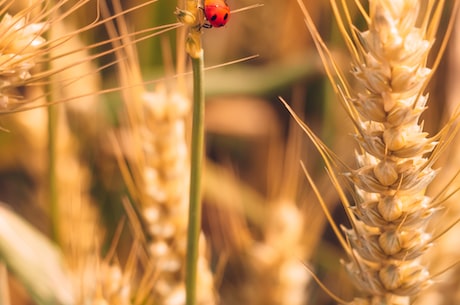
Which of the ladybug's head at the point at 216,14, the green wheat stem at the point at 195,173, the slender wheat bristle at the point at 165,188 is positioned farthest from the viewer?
the slender wheat bristle at the point at 165,188

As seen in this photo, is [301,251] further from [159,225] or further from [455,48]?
[455,48]

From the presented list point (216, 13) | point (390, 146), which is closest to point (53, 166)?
point (216, 13)

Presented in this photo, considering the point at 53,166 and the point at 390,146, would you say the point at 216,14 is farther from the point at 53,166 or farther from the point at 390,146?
the point at 53,166

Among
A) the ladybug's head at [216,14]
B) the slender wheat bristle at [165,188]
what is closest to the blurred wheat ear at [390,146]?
the ladybug's head at [216,14]

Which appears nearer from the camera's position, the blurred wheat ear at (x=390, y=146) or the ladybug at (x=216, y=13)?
the blurred wheat ear at (x=390, y=146)

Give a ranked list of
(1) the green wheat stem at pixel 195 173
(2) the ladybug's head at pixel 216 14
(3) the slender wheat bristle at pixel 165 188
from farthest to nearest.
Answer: (3) the slender wheat bristle at pixel 165 188 < (2) the ladybug's head at pixel 216 14 < (1) the green wheat stem at pixel 195 173

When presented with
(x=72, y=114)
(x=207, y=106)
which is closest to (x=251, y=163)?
(x=207, y=106)

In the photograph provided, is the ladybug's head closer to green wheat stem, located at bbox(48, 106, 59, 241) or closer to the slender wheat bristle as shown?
the slender wheat bristle

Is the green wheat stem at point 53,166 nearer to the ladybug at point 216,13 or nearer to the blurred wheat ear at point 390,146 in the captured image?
the ladybug at point 216,13
